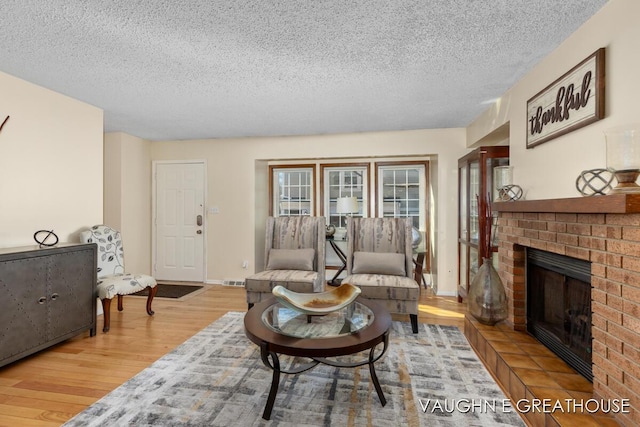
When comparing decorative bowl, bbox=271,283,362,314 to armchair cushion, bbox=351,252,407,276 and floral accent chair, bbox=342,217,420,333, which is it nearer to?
floral accent chair, bbox=342,217,420,333

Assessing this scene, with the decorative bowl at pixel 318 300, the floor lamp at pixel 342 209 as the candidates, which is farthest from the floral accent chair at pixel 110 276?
the floor lamp at pixel 342 209

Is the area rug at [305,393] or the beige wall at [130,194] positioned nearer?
the area rug at [305,393]

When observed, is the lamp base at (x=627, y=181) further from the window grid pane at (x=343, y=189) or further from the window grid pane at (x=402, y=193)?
the window grid pane at (x=343, y=189)

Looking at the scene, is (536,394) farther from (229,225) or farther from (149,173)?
(149,173)

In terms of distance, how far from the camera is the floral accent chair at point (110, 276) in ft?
9.90

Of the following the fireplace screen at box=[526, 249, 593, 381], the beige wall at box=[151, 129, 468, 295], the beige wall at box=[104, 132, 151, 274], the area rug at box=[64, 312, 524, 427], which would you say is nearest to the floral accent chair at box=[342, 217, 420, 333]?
the area rug at box=[64, 312, 524, 427]

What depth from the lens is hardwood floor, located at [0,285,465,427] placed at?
1.88 meters

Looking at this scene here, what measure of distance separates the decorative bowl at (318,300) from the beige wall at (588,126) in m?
1.58

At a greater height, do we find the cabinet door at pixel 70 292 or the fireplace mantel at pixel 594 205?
the fireplace mantel at pixel 594 205

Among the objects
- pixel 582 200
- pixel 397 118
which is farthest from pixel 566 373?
pixel 397 118

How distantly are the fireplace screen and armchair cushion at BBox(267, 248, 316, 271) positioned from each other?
2.15 meters

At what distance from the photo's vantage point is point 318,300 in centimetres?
231

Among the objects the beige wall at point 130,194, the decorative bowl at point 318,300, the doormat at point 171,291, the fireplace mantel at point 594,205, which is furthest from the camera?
the beige wall at point 130,194

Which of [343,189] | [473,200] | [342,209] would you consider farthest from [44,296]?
[473,200]
